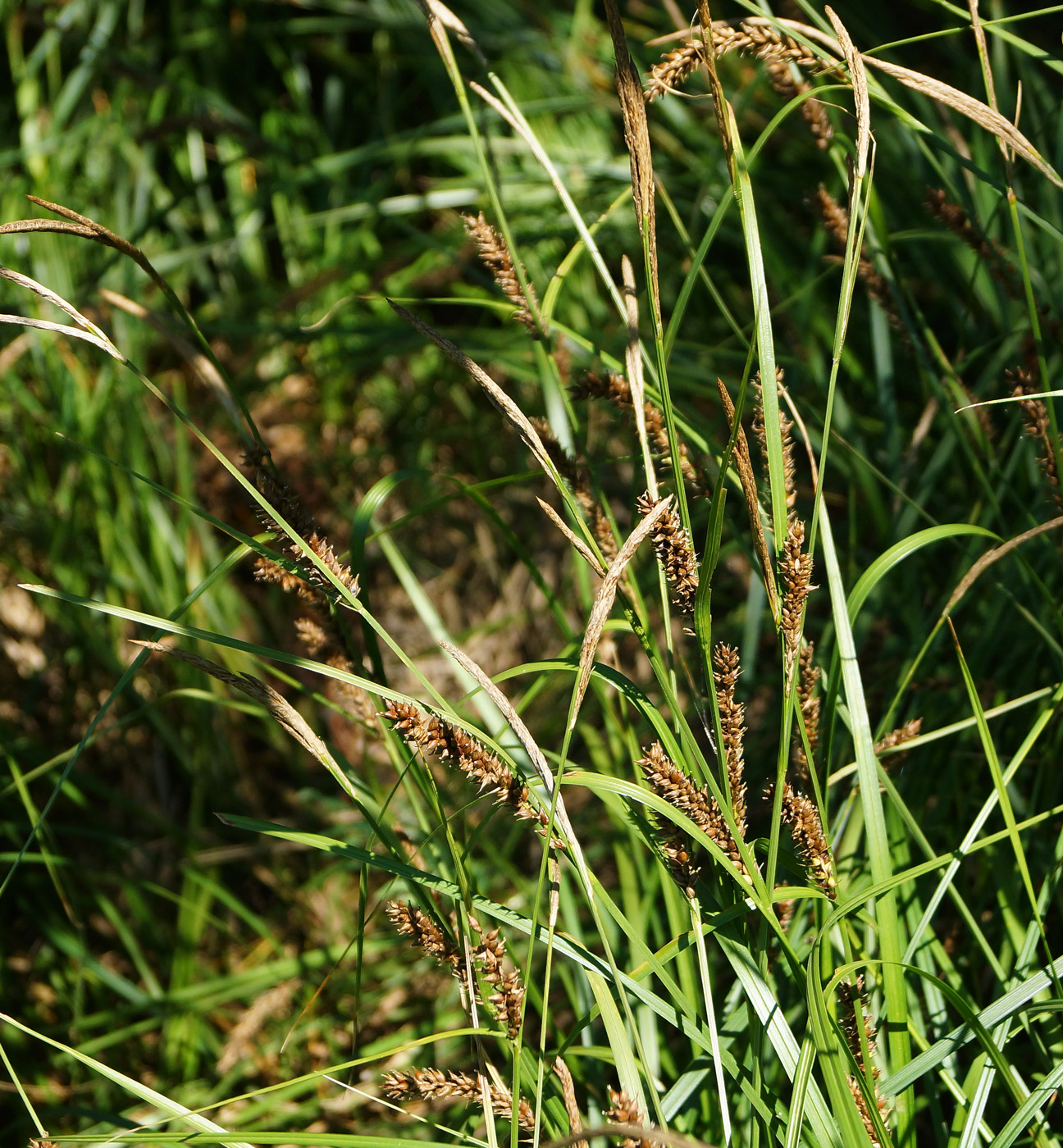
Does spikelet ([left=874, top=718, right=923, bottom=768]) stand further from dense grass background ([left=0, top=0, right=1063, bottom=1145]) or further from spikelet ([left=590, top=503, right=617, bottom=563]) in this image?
spikelet ([left=590, top=503, right=617, bottom=563])

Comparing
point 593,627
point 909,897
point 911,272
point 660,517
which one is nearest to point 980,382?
point 911,272

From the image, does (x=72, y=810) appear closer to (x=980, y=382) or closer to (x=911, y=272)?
(x=980, y=382)

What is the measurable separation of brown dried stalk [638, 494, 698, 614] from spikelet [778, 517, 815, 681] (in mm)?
80

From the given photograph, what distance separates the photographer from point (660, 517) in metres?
0.78

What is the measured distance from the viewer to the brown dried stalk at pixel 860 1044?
0.87 meters

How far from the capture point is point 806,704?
3.09 ft

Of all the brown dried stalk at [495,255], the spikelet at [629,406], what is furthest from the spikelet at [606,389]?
the brown dried stalk at [495,255]

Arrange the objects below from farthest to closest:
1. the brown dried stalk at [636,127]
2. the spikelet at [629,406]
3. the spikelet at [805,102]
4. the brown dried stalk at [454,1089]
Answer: the spikelet at [805,102], the spikelet at [629,406], the brown dried stalk at [454,1089], the brown dried stalk at [636,127]

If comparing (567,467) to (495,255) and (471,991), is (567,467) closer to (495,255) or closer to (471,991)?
(495,255)

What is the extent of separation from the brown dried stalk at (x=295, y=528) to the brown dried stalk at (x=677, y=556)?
294 mm

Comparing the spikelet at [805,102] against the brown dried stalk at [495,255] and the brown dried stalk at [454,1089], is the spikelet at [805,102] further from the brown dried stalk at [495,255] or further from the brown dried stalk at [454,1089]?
the brown dried stalk at [454,1089]

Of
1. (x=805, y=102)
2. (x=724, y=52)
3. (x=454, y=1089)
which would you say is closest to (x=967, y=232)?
(x=805, y=102)

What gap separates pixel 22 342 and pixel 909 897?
7.51ft

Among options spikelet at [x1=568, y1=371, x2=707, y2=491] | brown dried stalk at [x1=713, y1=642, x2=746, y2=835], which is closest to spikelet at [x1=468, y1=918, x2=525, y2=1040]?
brown dried stalk at [x1=713, y1=642, x2=746, y2=835]
